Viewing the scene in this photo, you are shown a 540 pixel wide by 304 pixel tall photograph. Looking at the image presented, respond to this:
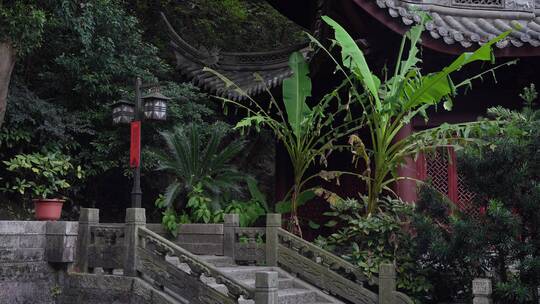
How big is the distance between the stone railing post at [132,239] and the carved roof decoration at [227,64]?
416 centimetres

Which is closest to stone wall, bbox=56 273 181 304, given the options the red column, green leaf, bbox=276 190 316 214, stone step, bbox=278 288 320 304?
stone step, bbox=278 288 320 304

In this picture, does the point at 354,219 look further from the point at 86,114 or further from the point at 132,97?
the point at 86,114

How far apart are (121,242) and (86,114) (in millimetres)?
3682

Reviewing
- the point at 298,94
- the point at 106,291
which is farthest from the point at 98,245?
the point at 298,94

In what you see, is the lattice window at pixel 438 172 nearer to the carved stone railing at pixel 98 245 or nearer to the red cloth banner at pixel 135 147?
the red cloth banner at pixel 135 147

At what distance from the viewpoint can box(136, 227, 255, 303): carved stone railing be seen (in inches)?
273

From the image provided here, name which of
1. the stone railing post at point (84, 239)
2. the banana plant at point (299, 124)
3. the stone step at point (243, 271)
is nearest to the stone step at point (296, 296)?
the stone step at point (243, 271)

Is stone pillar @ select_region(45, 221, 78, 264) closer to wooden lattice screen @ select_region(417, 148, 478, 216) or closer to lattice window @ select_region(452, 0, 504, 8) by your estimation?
wooden lattice screen @ select_region(417, 148, 478, 216)

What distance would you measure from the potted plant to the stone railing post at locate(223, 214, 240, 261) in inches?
91.0

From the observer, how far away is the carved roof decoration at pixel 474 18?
348 inches

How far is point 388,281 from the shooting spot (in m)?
7.62

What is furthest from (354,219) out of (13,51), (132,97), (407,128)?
(13,51)

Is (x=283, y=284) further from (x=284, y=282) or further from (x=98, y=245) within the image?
(x=98, y=245)

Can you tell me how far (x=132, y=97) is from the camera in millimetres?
10812
